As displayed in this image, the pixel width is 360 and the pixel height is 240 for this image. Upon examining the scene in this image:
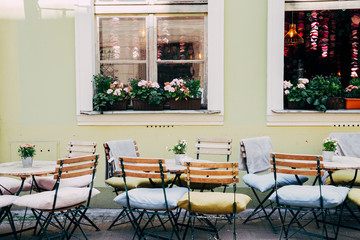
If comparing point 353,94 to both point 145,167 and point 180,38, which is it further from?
point 145,167

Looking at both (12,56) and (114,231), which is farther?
(12,56)

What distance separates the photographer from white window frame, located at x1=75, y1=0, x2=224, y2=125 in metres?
5.94

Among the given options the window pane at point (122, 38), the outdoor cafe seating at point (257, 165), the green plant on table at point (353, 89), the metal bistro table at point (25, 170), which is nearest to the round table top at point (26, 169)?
the metal bistro table at point (25, 170)

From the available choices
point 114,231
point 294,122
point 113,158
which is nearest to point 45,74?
point 113,158

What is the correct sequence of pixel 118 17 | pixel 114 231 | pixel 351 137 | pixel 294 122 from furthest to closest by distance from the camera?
pixel 118 17 < pixel 294 122 < pixel 351 137 < pixel 114 231

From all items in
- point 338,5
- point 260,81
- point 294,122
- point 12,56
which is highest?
point 338,5

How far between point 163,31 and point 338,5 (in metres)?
2.92

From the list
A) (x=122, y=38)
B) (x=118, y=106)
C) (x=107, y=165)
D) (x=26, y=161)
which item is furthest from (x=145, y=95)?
(x=26, y=161)

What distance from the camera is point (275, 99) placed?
594cm

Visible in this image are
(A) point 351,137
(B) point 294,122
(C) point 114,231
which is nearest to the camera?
(C) point 114,231

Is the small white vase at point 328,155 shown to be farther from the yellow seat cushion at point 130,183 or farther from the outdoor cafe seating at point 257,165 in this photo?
the yellow seat cushion at point 130,183

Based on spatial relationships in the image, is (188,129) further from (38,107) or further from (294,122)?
(38,107)

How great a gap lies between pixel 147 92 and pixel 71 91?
1231mm

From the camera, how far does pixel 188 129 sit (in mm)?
6004
